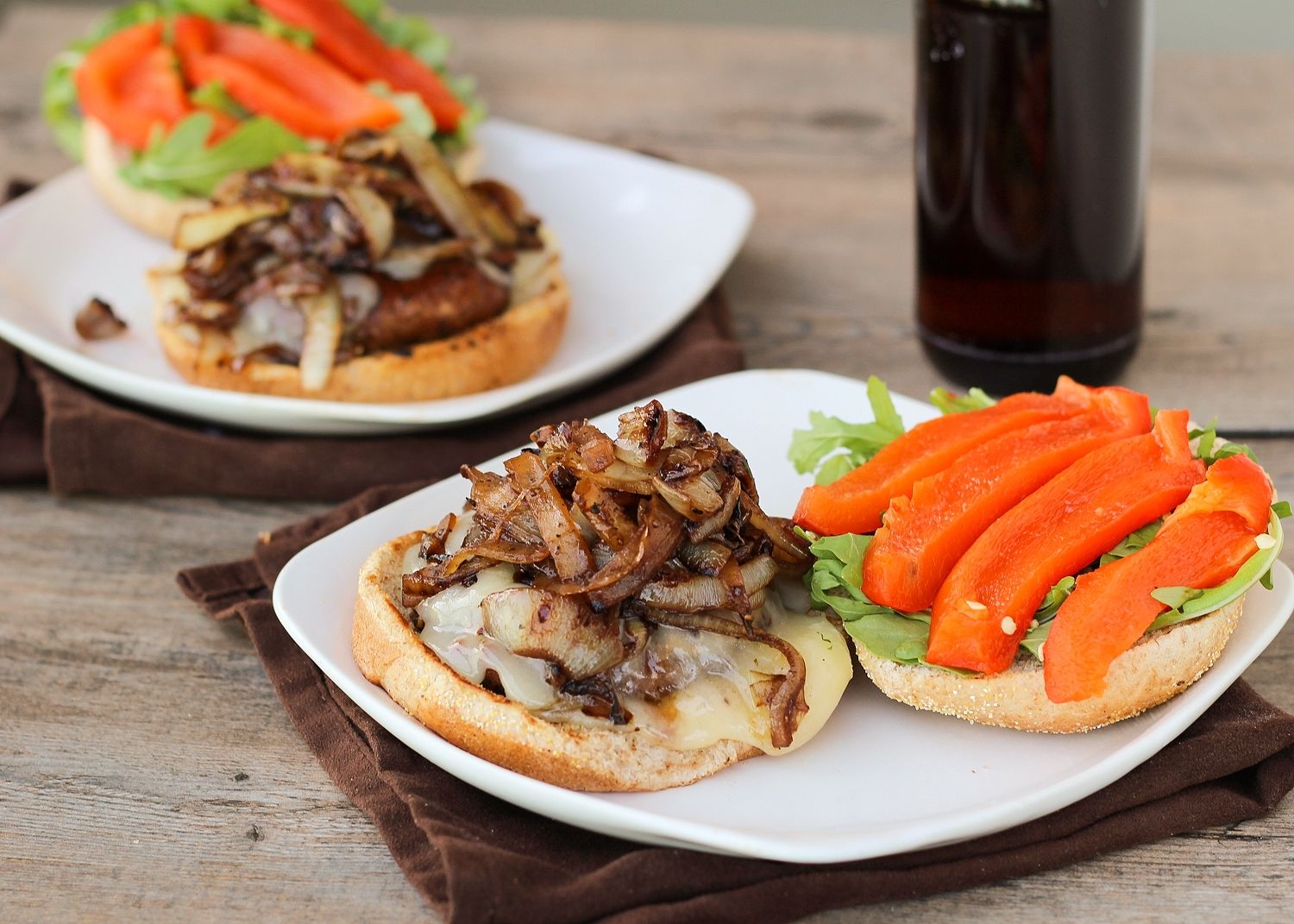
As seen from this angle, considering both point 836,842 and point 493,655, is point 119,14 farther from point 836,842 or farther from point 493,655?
point 836,842

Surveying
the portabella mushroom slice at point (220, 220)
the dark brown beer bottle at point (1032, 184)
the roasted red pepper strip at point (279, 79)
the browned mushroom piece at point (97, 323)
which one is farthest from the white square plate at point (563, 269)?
the dark brown beer bottle at point (1032, 184)

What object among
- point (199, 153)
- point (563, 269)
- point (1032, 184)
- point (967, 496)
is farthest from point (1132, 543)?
point (199, 153)

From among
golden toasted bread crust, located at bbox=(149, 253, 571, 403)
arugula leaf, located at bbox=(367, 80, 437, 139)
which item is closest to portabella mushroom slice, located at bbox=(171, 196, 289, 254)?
golden toasted bread crust, located at bbox=(149, 253, 571, 403)

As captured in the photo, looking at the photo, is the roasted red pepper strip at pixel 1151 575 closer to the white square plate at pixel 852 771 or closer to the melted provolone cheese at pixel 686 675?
the white square plate at pixel 852 771

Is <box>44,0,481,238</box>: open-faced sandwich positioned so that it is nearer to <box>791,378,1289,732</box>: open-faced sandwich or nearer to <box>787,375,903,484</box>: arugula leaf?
<box>787,375,903,484</box>: arugula leaf

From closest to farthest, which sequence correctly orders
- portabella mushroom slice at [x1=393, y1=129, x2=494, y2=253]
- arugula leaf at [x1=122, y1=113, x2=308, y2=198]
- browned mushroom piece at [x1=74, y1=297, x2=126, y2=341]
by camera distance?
portabella mushroom slice at [x1=393, y1=129, x2=494, y2=253]
browned mushroom piece at [x1=74, y1=297, x2=126, y2=341]
arugula leaf at [x1=122, y1=113, x2=308, y2=198]

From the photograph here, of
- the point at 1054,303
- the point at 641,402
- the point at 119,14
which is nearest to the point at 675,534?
the point at 641,402

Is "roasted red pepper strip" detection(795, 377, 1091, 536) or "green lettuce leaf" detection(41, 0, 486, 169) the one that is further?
"green lettuce leaf" detection(41, 0, 486, 169)
